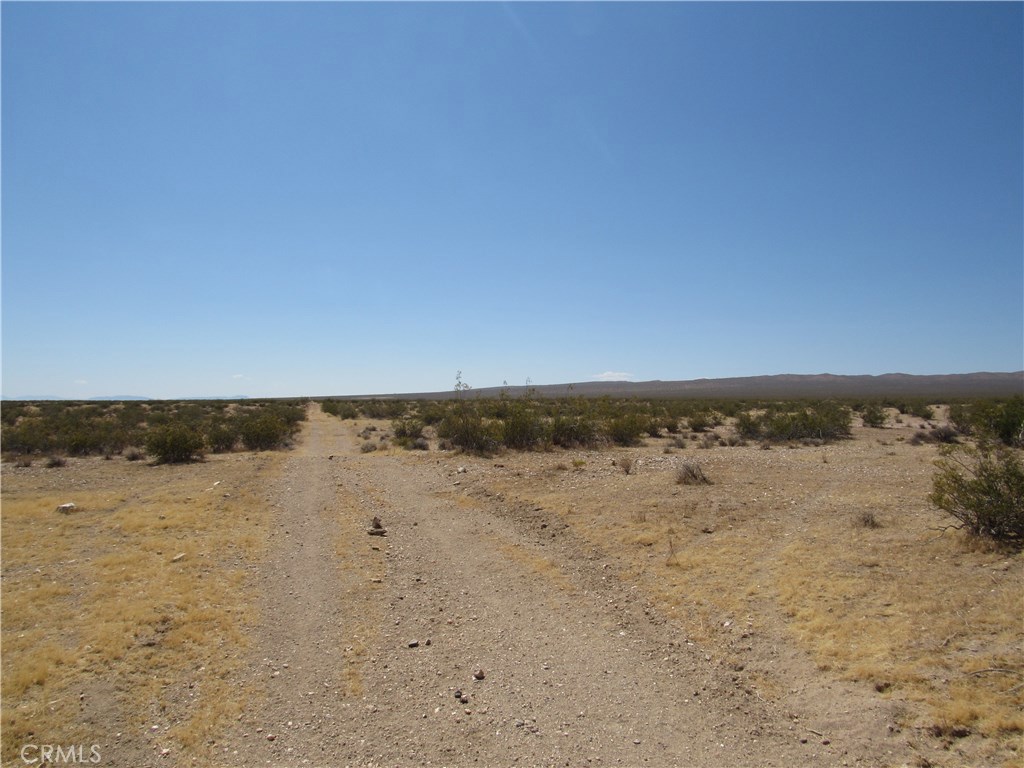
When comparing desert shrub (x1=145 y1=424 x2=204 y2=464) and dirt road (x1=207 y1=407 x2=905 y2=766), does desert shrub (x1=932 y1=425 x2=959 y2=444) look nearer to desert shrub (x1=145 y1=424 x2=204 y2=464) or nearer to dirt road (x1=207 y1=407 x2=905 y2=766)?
dirt road (x1=207 y1=407 x2=905 y2=766)

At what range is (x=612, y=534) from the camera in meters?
10.8

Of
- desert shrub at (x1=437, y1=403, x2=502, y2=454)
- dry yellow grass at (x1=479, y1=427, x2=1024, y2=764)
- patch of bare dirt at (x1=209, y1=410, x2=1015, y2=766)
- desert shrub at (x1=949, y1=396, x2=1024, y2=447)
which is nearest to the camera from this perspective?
patch of bare dirt at (x1=209, y1=410, x2=1015, y2=766)

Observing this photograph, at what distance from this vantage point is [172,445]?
2161 cm

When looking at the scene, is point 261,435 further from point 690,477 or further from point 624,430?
point 690,477

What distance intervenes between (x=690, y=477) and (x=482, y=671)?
10.3 m

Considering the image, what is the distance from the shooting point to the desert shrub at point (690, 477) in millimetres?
14672

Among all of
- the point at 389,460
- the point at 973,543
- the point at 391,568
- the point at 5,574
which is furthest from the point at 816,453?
the point at 5,574

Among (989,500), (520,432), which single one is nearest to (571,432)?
(520,432)

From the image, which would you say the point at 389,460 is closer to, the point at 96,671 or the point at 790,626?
the point at 96,671

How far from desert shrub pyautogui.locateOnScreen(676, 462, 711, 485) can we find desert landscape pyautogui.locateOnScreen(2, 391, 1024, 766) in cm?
109

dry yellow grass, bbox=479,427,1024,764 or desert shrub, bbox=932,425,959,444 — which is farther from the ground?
desert shrub, bbox=932,425,959,444

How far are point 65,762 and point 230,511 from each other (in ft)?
Result: 29.8

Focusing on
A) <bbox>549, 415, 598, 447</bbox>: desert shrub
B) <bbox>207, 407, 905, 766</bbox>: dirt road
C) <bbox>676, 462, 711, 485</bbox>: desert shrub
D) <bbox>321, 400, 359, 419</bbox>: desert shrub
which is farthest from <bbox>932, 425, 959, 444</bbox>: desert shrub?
<bbox>321, 400, 359, 419</bbox>: desert shrub

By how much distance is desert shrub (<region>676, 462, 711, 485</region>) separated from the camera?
14672mm
